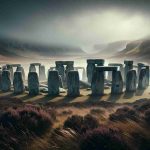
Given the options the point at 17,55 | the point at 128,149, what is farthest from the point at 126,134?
the point at 17,55

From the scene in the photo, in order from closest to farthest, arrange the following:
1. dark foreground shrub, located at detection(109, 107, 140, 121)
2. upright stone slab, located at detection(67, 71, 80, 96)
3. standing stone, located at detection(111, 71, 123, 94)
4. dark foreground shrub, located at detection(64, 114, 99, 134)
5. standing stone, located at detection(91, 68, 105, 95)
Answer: dark foreground shrub, located at detection(64, 114, 99, 134) < dark foreground shrub, located at detection(109, 107, 140, 121) < standing stone, located at detection(91, 68, 105, 95) < upright stone slab, located at detection(67, 71, 80, 96) < standing stone, located at detection(111, 71, 123, 94)

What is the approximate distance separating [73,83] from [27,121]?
17167 mm

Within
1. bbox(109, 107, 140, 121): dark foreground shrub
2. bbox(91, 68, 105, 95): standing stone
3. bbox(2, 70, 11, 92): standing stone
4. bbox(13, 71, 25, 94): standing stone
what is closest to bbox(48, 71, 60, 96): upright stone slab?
bbox(13, 71, 25, 94): standing stone

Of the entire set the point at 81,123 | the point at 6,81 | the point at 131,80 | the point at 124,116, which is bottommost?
the point at 81,123

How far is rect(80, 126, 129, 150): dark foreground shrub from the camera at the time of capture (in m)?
11.6

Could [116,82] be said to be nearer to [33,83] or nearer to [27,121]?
[33,83]

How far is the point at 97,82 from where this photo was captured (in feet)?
105

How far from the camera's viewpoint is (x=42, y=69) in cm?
→ 5281

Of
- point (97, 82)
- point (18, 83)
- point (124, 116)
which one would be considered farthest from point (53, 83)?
point (124, 116)

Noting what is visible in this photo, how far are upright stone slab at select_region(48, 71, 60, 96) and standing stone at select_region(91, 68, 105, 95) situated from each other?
402 centimetres

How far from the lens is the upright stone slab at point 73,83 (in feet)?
104

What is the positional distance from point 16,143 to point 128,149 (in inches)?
185

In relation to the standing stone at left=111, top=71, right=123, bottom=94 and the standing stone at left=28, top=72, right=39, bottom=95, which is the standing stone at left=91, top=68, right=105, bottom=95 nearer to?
the standing stone at left=111, top=71, right=123, bottom=94

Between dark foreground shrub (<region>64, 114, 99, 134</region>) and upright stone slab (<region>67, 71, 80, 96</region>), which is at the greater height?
upright stone slab (<region>67, 71, 80, 96</region>)
